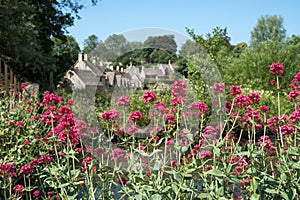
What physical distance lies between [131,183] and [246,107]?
73cm

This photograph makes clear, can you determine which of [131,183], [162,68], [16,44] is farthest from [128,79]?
[16,44]

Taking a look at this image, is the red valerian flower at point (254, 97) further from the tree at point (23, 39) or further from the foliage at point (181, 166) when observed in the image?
the tree at point (23, 39)

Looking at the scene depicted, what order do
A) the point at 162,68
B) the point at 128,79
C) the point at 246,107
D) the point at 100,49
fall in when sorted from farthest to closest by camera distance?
the point at 128,79, the point at 162,68, the point at 100,49, the point at 246,107

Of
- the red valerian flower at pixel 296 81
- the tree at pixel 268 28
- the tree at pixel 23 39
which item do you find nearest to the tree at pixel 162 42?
the red valerian flower at pixel 296 81

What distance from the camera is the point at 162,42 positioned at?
3.06m

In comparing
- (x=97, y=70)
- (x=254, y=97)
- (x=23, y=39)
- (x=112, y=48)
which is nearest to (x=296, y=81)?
(x=254, y=97)

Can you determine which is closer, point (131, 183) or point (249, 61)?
point (131, 183)

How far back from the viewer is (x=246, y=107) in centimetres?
188

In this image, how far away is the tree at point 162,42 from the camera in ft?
9.69

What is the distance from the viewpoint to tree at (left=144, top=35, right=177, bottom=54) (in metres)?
2.95

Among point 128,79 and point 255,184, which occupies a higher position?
point 128,79

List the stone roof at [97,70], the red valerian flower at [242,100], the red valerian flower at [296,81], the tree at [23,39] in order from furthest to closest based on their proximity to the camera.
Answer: the tree at [23,39]
the stone roof at [97,70]
the red valerian flower at [296,81]
the red valerian flower at [242,100]

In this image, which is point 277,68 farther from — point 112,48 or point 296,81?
point 112,48

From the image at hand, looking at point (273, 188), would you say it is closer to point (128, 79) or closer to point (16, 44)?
point (128, 79)
